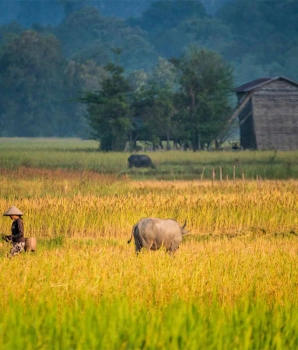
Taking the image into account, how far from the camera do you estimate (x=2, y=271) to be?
31.9 ft

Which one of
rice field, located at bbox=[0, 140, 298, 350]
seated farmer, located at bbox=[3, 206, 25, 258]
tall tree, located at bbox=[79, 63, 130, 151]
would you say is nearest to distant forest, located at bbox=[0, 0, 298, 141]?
tall tree, located at bbox=[79, 63, 130, 151]

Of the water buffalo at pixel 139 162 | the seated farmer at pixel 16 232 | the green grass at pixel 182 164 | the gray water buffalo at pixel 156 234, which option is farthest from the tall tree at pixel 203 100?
the seated farmer at pixel 16 232

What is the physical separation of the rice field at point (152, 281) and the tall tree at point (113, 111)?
109ft

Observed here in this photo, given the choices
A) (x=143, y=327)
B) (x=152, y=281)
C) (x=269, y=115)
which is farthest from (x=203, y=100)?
(x=143, y=327)

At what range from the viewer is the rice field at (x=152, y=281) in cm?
700

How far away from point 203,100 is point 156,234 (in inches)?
1621

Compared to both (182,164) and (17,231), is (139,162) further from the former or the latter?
(17,231)

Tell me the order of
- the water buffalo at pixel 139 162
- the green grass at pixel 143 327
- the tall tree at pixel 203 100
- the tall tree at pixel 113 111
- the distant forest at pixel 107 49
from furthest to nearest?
the distant forest at pixel 107 49 < the tall tree at pixel 203 100 < the tall tree at pixel 113 111 < the water buffalo at pixel 139 162 < the green grass at pixel 143 327

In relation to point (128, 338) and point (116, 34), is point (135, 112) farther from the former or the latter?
point (116, 34)

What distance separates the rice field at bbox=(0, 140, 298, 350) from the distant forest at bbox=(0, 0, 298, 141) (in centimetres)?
6268

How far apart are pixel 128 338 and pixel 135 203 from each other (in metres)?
11.7

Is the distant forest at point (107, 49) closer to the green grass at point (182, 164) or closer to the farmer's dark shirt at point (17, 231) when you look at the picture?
the green grass at point (182, 164)

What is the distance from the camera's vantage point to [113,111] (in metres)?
53.0

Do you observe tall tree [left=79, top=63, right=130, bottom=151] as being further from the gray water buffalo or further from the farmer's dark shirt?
the farmer's dark shirt
